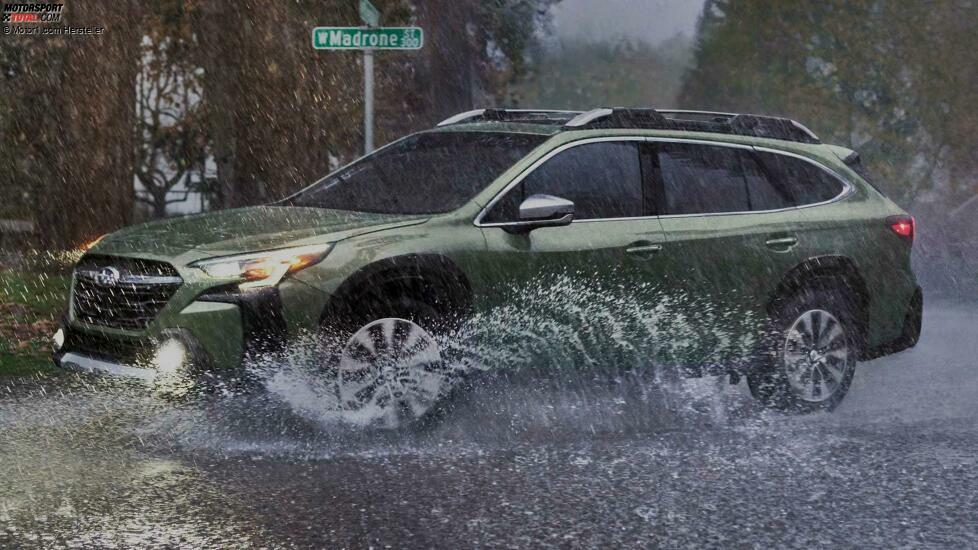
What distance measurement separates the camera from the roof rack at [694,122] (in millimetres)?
7543

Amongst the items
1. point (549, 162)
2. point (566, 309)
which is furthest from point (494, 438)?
point (549, 162)

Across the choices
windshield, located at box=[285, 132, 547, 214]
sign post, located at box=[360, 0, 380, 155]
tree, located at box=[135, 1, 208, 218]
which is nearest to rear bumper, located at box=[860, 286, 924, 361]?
windshield, located at box=[285, 132, 547, 214]

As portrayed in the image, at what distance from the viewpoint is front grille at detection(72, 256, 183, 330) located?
6.29 m

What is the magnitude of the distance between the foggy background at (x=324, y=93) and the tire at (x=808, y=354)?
864 centimetres

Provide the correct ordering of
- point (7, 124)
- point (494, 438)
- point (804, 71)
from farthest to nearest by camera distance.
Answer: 1. point (804, 71)
2. point (7, 124)
3. point (494, 438)

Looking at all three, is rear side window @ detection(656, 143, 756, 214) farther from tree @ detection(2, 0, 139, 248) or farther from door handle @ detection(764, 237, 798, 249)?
tree @ detection(2, 0, 139, 248)

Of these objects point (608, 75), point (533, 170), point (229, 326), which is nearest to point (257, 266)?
point (229, 326)

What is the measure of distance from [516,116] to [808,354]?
7.54 ft

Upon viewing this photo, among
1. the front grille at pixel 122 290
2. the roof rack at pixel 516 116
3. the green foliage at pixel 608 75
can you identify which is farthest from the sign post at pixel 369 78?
the green foliage at pixel 608 75

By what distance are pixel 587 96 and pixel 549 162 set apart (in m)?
65.3

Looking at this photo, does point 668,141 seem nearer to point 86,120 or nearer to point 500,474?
point 500,474

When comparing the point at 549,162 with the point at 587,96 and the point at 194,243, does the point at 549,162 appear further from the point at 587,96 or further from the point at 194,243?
the point at 587,96

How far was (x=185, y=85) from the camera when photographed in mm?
24672

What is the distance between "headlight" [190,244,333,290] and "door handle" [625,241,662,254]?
188cm
